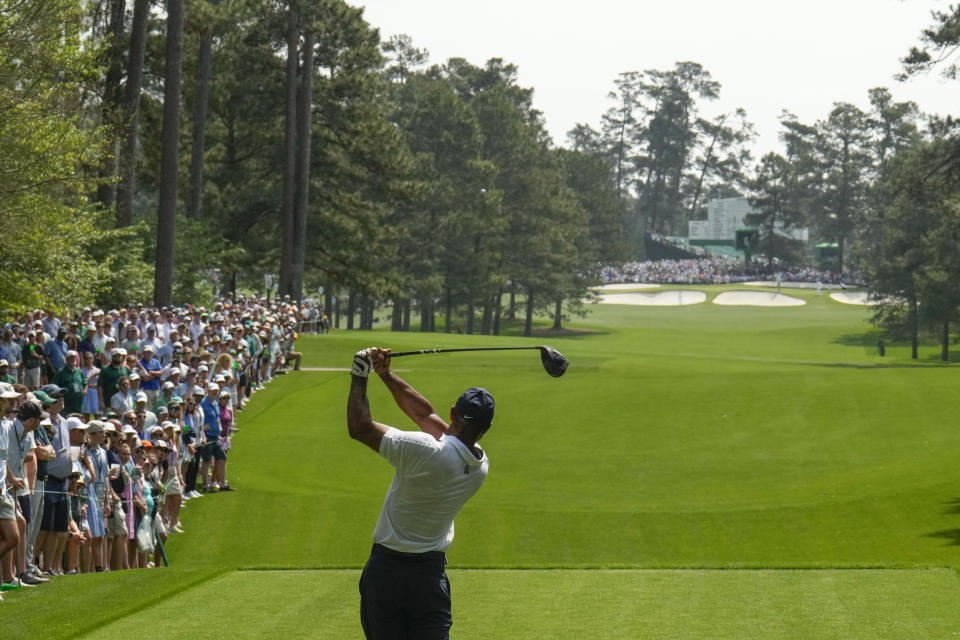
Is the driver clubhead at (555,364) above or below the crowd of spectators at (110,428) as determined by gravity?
above

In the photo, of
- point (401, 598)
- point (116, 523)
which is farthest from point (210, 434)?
point (401, 598)

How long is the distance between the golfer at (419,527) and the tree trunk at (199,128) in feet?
142

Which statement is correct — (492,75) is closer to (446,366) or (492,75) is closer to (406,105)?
(406,105)

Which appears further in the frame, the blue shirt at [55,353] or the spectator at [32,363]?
the blue shirt at [55,353]

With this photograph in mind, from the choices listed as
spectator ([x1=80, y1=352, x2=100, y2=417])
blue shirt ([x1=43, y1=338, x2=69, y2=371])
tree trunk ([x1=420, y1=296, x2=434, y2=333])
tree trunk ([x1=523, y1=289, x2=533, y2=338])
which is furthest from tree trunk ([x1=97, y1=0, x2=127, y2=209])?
tree trunk ([x1=523, y1=289, x2=533, y2=338])

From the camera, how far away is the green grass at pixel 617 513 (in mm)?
11586

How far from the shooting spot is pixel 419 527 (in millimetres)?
6879

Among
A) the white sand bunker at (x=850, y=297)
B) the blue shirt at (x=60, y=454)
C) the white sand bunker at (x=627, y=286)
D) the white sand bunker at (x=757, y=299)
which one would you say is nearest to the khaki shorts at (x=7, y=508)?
the blue shirt at (x=60, y=454)

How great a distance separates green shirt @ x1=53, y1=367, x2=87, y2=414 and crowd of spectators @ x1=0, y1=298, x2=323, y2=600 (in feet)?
0.08

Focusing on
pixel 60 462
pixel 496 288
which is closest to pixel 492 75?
pixel 496 288

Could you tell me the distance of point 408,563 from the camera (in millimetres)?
6875

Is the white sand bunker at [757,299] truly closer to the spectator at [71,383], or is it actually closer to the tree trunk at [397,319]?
the tree trunk at [397,319]

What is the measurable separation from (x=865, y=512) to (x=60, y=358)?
15235 mm

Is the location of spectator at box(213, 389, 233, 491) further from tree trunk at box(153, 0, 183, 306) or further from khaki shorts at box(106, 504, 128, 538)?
tree trunk at box(153, 0, 183, 306)
